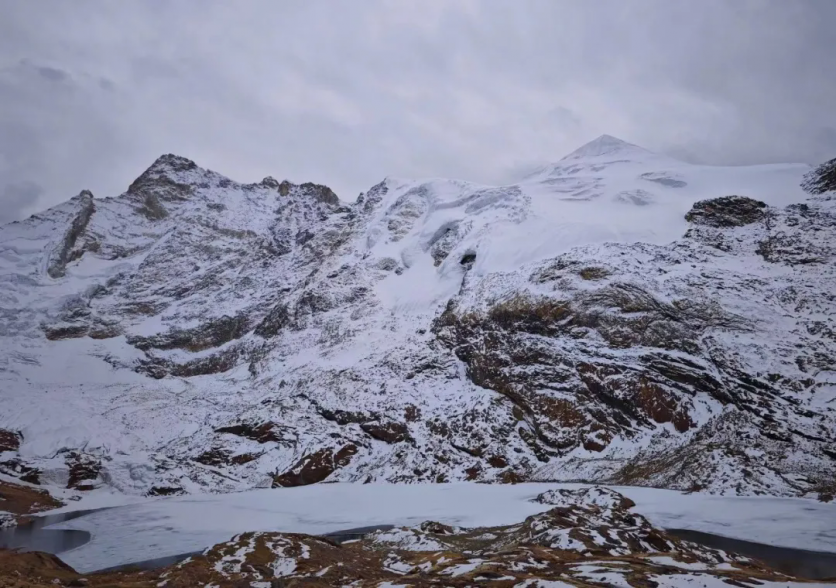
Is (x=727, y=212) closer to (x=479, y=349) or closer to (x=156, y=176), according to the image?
(x=479, y=349)

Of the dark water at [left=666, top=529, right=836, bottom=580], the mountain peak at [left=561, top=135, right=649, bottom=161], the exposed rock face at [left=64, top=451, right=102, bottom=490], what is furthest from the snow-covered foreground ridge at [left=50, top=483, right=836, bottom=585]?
the mountain peak at [left=561, top=135, right=649, bottom=161]

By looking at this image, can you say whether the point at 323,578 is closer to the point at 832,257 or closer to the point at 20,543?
the point at 20,543

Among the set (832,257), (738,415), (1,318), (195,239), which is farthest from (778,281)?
(1,318)

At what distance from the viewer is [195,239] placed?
174 meters

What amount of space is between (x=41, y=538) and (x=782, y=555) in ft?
199

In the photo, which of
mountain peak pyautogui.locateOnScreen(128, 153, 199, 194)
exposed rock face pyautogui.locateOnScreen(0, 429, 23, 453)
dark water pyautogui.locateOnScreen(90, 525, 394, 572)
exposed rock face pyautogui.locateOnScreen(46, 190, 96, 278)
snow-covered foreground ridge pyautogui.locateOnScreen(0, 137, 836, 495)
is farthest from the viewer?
mountain peak pyautogui.locateOnScreen(128, 153, 199, 194)

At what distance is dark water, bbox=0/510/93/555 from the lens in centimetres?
5241

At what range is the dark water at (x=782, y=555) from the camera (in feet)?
121

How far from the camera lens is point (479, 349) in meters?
91.8

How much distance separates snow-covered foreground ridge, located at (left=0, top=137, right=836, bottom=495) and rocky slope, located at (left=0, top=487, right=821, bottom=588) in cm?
2313

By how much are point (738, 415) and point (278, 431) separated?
57.7 metres

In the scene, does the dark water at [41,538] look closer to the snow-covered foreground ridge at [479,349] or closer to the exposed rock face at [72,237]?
the snow-covered foreground ridge at [479,349]

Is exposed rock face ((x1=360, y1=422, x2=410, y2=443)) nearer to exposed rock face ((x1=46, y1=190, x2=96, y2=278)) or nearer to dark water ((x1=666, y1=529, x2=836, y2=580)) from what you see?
dark water ((x1=666, y1=529, x2=836, y2=580))

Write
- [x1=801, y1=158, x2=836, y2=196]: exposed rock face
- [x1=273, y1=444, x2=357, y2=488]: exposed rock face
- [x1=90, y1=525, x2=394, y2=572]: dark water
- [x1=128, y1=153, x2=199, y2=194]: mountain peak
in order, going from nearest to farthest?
[x1=90, y1=525, x2=394, y2=572]: dark water < [x1=273, y1=444, x2=357, y2=488]: exposed rock face < [x1=801, y1=158, x2=836, y2=196]: exposed rock face < [x1=128, y1=153, x2=199, y2=194]: mountain peak
